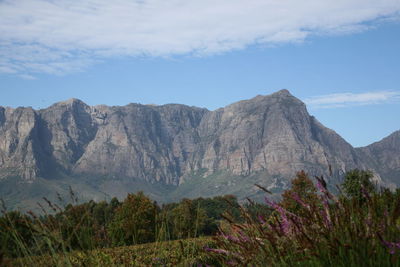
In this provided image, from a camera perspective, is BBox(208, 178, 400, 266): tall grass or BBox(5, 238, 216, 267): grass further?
BBox(5, 238, 216, 267): grass

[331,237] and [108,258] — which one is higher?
[331,237]

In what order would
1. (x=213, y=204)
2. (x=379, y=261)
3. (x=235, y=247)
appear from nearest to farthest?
(x=379, y=261) → (x=235, y=247) → (x=213, y=204)

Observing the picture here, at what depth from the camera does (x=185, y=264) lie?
17.0ft

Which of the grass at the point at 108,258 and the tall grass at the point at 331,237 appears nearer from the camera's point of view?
the tall grass at the point at 331,237

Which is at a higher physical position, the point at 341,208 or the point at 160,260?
the point at 341,208

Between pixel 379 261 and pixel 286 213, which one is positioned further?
pixel 286 213

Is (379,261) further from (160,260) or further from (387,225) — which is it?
(160,260)

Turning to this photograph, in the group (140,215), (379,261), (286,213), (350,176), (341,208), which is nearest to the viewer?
(379,261)

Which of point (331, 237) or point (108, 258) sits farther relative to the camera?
point (108, 258)

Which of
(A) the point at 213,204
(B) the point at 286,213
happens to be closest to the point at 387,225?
(B) the point at 286,213

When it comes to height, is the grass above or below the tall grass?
below

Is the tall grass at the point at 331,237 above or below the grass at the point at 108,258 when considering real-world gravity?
above

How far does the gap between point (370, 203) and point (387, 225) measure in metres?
0.25

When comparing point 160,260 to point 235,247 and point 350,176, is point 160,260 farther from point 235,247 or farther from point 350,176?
point 350,176
